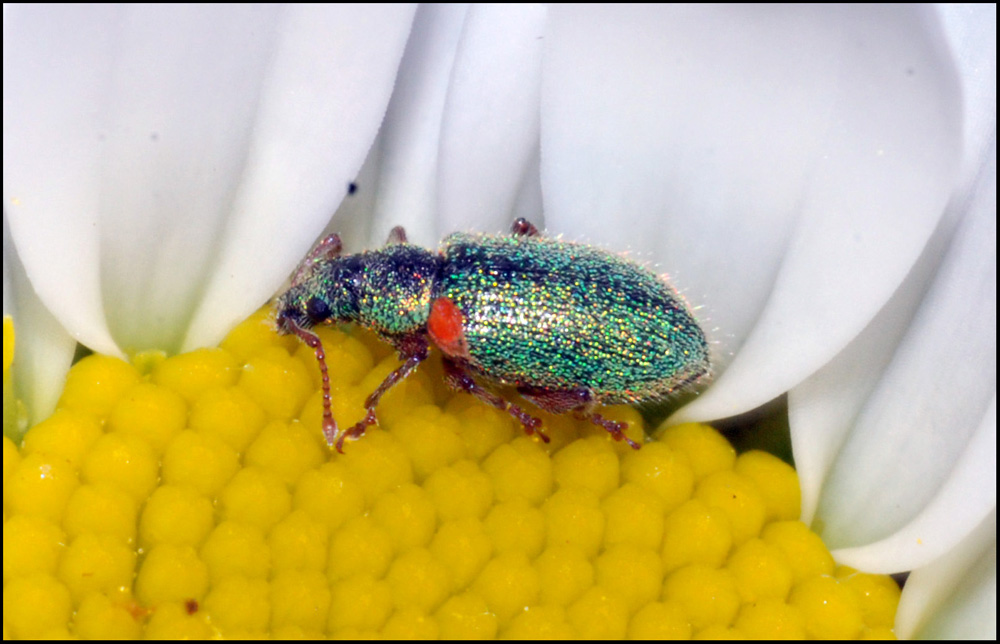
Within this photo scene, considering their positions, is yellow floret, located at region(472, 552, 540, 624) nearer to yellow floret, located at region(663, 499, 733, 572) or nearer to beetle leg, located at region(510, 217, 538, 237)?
yellow floret, located at region(663, 499, 733, 572)

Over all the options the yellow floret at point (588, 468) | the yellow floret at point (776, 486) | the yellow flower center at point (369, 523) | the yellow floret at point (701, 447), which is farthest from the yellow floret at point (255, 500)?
the yellow floret at point (776, 486)

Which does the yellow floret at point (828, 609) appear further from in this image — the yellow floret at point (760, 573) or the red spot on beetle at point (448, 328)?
the red spot on beetle at point (448, 328)

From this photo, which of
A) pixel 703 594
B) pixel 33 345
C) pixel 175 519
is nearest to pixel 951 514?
pixel 703 594

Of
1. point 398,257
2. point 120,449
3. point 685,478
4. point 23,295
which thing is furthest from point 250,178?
point 685,478

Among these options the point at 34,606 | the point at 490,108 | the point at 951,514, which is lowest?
the point at 34,606

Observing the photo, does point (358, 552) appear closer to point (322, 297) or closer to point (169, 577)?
point (169, 577)

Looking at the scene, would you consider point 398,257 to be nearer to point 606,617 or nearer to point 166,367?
point 166,367
